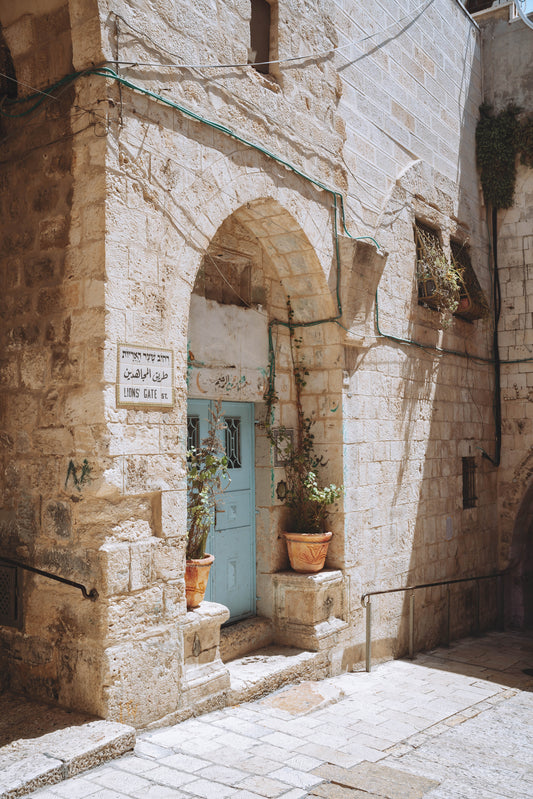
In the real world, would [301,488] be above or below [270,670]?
above

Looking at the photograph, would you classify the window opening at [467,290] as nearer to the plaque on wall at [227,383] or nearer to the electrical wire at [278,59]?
the electrical wire at [278,59]

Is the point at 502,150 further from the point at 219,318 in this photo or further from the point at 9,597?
the point at 9,597

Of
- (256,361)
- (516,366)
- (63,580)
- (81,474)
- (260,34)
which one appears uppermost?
(260,34)

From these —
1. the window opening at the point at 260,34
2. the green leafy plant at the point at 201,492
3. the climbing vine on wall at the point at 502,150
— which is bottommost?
the green leafy plant at the point at 201,492

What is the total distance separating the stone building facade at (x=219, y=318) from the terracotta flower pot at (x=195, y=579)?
4.6 inches

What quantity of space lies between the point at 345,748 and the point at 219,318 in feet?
10.3

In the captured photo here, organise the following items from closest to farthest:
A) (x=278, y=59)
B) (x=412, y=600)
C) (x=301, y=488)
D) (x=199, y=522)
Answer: (x=199, y=522)
(x=278, y=59)
(x=301, y=488)
(x=412, y=600)

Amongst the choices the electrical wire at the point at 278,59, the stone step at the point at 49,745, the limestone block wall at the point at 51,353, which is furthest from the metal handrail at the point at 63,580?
the electrical wire at the point at 278,59

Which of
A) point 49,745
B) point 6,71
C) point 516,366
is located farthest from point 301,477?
point 516,366

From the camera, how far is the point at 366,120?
6852mm

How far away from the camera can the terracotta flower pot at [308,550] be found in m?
→ 5.82

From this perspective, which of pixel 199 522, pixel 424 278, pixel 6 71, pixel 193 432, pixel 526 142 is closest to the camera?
pixel 6 71

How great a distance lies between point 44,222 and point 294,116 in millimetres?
2371

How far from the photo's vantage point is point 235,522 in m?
5.76
